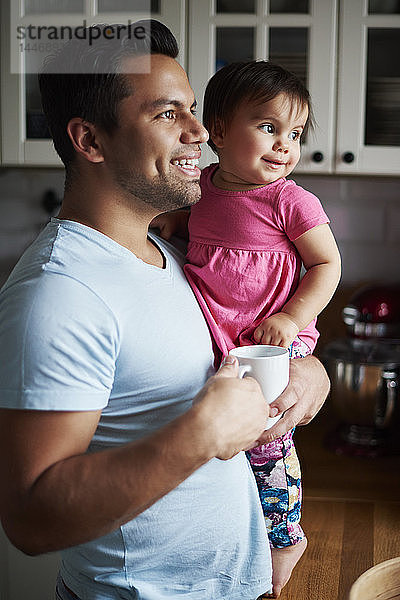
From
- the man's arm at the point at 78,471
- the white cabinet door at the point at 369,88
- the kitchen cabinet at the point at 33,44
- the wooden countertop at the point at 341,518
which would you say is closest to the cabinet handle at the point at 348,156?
the white cabinet door at the point at 369,88

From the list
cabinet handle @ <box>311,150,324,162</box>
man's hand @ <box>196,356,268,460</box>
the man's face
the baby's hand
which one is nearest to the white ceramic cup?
man's hand @ <box>196,356,268,460</box>

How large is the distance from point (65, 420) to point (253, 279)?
1.50 feet

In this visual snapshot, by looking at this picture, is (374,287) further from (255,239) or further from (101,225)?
Answer: (101,225)

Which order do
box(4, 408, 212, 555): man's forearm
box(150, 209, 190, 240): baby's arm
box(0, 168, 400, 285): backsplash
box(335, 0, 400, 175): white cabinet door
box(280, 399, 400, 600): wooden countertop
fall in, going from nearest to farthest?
box(4, 408, 212, 555): man's forearm, box(150, 209, 190, 240): baby's arm, box(280, 399, 400, 600): wooden countertop, box(335, 0, 400, 175): white cabinet door, box(0, 168, 400, 285): backsplash

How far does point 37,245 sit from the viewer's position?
3.04ft

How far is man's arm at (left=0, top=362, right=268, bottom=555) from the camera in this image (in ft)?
2.50

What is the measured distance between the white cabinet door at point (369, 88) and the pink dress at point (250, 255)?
96 cm

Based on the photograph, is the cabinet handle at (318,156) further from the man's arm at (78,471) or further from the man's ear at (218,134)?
the man's arm at (78,471)

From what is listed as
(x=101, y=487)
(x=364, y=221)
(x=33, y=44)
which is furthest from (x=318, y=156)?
(x=101, y=487)

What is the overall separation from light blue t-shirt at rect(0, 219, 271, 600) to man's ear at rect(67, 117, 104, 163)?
0.10 m

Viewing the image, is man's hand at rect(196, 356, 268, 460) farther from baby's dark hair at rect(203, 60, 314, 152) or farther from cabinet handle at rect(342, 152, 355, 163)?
cabinet handle at rect(342, 152, 355, 163)

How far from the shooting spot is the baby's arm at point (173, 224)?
1280 millimetres

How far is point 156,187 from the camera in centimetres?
99

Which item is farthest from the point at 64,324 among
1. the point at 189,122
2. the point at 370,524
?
the point at 370,524
